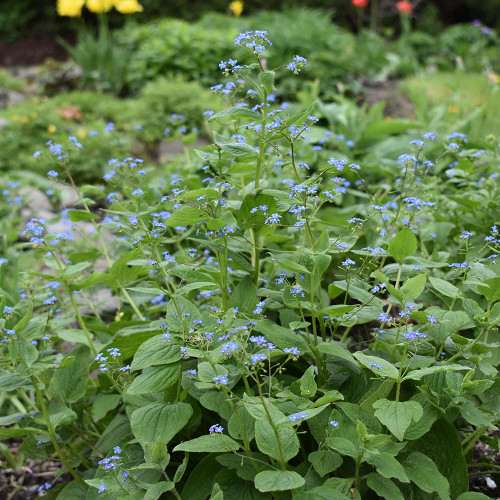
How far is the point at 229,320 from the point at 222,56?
6114mm

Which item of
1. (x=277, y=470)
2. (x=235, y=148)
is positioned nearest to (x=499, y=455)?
(x=277, y=470)

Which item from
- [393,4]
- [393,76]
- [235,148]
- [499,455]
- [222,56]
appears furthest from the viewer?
[393,4]

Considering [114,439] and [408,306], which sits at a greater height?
[408,306]

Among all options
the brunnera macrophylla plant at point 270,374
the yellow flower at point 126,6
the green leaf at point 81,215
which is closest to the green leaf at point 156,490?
the brunnera macrophylla plant at point 270,374

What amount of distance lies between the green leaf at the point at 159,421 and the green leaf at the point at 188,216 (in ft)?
1.67

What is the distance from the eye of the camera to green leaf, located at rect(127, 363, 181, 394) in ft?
4.97

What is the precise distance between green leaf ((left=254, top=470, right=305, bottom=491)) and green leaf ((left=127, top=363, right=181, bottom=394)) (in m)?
0.36

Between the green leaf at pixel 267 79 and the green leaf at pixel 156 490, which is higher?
the green leaf at pixel 267 79

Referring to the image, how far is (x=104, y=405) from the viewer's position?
1850 millimetres

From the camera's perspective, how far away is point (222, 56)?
23.0 feet

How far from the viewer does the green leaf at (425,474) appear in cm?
141

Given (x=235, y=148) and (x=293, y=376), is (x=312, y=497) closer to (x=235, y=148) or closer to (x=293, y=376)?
(x=293, y=376)

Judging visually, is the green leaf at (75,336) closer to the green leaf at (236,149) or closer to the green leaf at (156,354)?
the green leaf at (156,354)

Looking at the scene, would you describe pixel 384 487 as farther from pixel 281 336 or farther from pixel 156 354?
pixel 156 354
